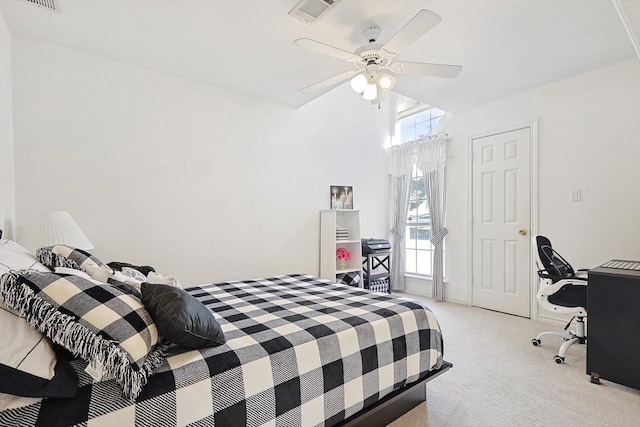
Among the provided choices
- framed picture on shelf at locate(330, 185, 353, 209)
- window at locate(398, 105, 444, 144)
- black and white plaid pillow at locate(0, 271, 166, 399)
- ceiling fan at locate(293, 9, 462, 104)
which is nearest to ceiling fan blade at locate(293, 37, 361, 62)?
ceiling fan at locate(293, 9, 462, 104)

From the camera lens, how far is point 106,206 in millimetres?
2758

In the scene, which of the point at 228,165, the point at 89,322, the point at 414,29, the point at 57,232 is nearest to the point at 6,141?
the point at 57,232

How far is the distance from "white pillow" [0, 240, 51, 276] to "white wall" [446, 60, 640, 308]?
14.0ft

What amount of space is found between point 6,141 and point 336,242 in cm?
316

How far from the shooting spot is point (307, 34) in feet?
7.83

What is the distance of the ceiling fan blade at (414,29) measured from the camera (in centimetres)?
172

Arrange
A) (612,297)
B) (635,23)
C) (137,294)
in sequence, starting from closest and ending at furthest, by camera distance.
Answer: (137,294) < (635,23) < (612,297)

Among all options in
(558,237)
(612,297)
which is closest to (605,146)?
(558,237)

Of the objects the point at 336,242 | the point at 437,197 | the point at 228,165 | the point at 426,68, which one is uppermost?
the point at 426,68

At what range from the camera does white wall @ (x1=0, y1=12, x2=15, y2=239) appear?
6.91 feet

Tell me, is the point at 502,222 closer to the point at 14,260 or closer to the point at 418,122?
the point at 418,122

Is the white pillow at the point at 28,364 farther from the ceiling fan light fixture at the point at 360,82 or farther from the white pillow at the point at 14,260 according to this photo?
the ceiling fan light fixture at the point at 360,82

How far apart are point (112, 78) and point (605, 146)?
4.63 metres

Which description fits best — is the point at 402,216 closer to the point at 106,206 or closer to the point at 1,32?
the point at 106,206
